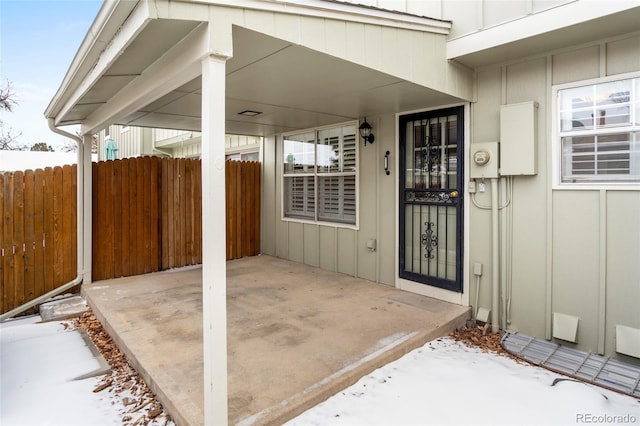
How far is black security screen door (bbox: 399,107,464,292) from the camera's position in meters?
4.17

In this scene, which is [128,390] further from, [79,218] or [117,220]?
[117,220]

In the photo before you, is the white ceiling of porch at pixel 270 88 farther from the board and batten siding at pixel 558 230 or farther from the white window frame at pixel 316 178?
the board and batten siding at pixel 558 230

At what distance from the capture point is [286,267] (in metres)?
6.05

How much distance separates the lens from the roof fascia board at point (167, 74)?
2065mm

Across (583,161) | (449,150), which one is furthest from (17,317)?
(583,161)

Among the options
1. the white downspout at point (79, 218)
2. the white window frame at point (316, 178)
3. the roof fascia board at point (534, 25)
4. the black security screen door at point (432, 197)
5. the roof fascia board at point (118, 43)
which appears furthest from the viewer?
the white window frame at point (316, 178)

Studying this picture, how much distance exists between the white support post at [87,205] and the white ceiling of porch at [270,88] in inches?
16.6

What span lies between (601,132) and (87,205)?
5929 millimetres

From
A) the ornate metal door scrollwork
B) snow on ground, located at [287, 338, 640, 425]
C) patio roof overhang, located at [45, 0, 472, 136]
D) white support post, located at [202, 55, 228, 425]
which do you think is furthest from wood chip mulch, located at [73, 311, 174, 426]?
the ornate metal door scrollwork

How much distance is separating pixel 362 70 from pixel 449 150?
1.76 meters

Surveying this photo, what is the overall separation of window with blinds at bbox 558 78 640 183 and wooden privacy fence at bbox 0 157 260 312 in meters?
5.12

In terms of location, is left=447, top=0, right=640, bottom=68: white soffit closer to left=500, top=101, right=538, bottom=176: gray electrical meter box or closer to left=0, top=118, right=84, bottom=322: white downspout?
left=500, top=101, right=538, bottom=176: gray electrical meter box

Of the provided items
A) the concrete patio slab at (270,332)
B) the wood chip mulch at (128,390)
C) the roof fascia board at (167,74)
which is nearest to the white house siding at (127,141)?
the concrete patio slab at (270,332)

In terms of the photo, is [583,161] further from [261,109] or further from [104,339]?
[104,339]
